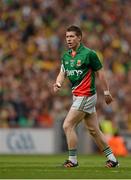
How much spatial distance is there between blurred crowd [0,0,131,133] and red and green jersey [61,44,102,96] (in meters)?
10.5

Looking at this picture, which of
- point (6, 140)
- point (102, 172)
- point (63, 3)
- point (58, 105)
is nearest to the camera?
point (102, 172)

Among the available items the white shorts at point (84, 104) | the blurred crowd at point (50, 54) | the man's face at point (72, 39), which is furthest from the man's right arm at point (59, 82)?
the blurred crowd at point (50, 54)

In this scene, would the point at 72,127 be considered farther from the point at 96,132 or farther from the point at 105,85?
the point at 105,85

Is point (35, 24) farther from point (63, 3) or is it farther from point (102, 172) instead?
point (102, 172)

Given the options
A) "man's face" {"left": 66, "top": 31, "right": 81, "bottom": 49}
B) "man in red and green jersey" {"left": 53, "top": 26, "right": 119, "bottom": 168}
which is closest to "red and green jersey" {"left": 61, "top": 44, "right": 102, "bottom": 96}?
"man in red and green jersey" {"left": 53, "top": 26, "right": 119, "bottom": 168}

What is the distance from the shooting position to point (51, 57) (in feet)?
84.7

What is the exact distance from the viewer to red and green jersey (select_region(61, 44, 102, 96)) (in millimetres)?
12109

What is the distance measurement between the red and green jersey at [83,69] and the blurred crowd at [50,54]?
1053 centimetres

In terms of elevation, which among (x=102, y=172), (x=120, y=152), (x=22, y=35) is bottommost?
(x=120, y=152)

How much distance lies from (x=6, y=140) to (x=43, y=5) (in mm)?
6388

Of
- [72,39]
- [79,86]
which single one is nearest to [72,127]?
[79,86]

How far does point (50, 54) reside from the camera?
2584cm

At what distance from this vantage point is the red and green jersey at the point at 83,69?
12109 millimetres

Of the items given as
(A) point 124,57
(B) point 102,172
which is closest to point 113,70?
(A) point 124,57
